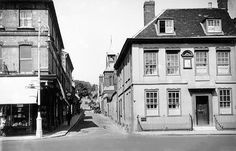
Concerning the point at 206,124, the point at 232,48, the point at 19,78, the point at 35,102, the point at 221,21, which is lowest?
the point at 206,124

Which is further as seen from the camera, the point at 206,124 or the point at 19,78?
the point at 206,124

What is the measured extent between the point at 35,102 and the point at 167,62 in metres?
11.3

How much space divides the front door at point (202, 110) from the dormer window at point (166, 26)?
6.22 m

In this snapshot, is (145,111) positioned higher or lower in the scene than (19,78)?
lower

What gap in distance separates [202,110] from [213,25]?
7.46m

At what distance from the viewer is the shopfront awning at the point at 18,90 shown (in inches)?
931

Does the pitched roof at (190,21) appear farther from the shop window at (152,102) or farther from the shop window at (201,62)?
the shop window at (152,102)

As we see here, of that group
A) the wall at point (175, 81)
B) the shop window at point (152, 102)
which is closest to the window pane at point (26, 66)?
the wall at point (175, 81)

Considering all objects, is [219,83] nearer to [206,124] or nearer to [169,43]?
[206,124]

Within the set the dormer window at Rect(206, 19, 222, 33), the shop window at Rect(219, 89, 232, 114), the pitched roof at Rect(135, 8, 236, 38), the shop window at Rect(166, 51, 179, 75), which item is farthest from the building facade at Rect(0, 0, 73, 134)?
the shop window at Rect(219, 89, 232, 114)

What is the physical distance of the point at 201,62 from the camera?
2694 centimetres

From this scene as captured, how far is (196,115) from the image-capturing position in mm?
26578

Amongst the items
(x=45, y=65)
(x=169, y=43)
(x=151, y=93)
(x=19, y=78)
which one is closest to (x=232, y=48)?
(x=169, y=43)

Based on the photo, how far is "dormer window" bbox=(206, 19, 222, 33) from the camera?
27391mm
